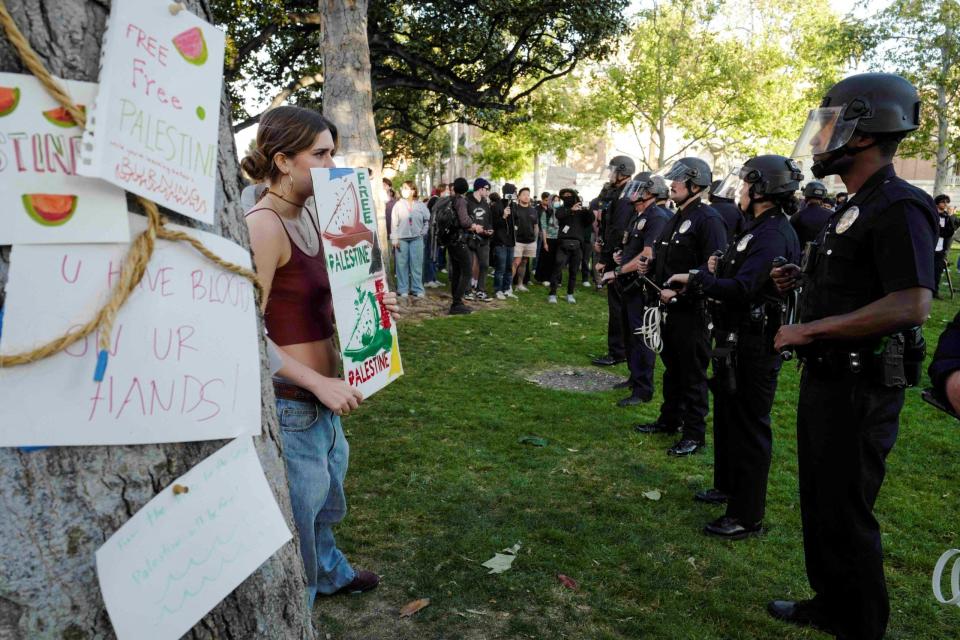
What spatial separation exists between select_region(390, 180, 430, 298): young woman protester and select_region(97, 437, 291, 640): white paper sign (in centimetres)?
1174

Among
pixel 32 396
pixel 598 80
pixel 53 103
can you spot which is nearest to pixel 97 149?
pixel 53 103

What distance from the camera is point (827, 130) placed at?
2977 mm

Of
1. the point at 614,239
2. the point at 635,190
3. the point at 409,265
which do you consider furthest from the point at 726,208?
the point at 409,265

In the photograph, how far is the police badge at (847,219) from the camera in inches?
110

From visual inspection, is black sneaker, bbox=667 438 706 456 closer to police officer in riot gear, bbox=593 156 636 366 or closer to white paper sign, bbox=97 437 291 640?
police officer in riot gear, bbox=593 156 636 366

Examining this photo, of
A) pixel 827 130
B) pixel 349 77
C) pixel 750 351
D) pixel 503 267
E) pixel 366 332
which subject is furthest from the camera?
pixel 503 267

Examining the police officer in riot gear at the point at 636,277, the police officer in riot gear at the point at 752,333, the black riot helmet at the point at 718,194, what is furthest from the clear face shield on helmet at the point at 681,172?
the police officer in riot gear at the point at 752,333

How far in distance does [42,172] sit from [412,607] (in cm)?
287

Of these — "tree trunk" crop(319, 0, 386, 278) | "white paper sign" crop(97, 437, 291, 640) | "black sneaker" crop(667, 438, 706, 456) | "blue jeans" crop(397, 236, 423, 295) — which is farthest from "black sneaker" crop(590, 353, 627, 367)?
"white paper sign" crop(97, 437, 291, 640)

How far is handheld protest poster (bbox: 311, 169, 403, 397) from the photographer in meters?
2.34

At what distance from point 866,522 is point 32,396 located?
297cm

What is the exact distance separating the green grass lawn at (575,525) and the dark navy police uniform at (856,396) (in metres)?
0.56

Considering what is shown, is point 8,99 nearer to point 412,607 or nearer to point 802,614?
point 412,607

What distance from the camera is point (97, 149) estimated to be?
99 cm
